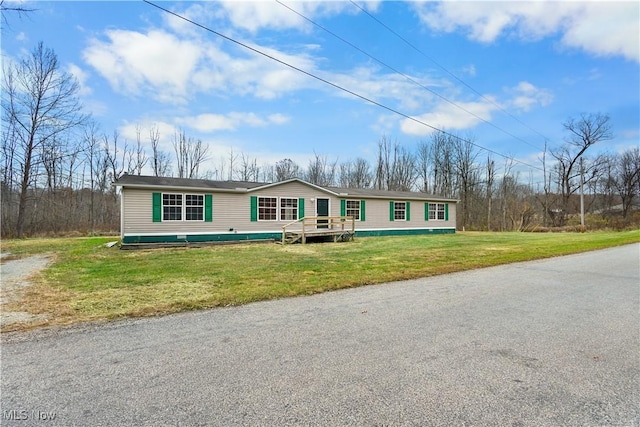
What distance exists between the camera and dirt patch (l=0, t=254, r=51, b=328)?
4.12 m

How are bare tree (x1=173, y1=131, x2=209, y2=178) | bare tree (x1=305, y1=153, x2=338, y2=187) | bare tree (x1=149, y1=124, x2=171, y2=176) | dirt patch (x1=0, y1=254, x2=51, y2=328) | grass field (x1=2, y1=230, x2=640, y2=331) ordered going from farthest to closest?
bare tree (x1=305, y1=153, x2=338, y2=187), bare tree (x1=173, y1=131, x2=209, y2=178), bare tree (x1=149, y1=124, x2=171, y2=176), grass field (x1=2, y1=230, x2=640, y2=331), dirt patch (x1=0, y1=254, x2=51, y2=328)

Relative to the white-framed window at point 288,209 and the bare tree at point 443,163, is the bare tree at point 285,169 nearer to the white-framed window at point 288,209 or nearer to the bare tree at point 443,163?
the bare tree at point 443,163

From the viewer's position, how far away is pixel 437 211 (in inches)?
912

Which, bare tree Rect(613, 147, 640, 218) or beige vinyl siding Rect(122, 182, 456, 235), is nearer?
beige vinyl siding Rect(122, 182, 456, 235)

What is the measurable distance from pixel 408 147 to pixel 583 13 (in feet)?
87.6

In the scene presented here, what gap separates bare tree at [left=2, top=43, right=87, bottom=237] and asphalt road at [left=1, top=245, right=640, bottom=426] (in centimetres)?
2416

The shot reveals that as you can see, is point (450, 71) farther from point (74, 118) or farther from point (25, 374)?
point (74, 118)

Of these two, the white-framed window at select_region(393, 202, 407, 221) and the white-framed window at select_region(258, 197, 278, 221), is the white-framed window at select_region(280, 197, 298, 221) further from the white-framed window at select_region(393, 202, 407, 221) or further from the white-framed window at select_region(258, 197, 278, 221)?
the white-framed window at select_region(393, 202, 407, 221)

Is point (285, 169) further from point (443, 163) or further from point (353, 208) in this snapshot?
point (353, 208)

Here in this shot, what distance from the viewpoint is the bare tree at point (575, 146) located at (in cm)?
3241

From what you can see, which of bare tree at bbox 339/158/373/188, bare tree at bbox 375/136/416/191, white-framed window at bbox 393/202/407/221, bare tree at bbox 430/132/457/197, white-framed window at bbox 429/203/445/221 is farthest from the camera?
bare tree at bbox 339/158/373/188

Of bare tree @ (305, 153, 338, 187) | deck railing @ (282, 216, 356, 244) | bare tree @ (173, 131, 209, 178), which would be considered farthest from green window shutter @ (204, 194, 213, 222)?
bare tree @ (305, 153, 338, 187)

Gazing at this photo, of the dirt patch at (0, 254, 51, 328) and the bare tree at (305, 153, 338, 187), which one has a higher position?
the bare tree at (305, 153, 338, 187)

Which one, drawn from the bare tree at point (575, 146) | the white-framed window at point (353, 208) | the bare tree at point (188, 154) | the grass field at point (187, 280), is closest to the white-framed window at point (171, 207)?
the grass field at point (187, 280)
